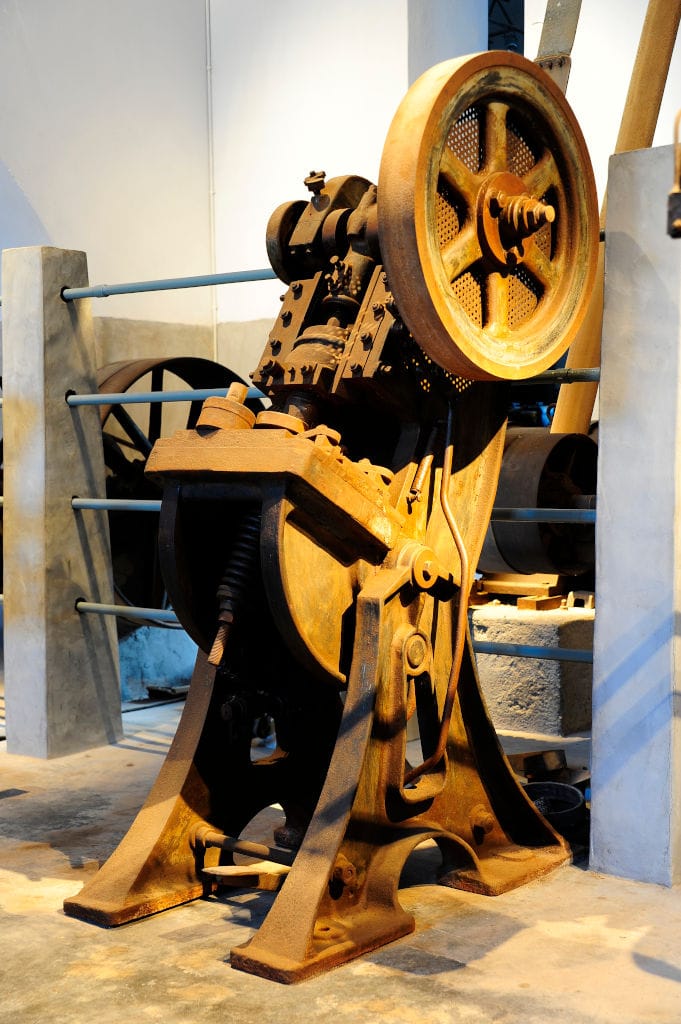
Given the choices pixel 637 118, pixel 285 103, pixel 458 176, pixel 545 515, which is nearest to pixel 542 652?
pixel 545 515

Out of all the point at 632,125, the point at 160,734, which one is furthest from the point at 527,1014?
the point at 632,125

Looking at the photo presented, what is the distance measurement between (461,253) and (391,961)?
1.50m

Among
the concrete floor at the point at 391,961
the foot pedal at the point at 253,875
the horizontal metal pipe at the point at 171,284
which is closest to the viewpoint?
the concrete floor at the point at 391,961

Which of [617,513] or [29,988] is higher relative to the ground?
[617,513]

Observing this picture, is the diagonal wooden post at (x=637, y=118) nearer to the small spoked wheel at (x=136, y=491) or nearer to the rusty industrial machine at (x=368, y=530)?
the rusty industrial machine at (x=368, y=530)

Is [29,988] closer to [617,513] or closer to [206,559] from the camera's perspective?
[206,559]

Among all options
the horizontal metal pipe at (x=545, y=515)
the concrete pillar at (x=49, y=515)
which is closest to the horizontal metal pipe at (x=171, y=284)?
the concrete pillar at (x=49, y=515)

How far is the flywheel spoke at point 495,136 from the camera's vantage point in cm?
281

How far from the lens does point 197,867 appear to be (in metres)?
2.89

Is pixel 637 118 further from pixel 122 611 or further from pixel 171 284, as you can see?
pixel 122 611

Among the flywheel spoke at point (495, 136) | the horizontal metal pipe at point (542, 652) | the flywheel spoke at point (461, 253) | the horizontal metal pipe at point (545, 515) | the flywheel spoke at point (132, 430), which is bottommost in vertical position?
the horizontal metal pipe at point (542, 652)

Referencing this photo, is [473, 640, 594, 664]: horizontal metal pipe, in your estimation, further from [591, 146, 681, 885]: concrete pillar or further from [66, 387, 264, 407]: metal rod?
[66, 387, 264, 407]: metal rod

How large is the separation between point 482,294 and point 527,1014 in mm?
1546

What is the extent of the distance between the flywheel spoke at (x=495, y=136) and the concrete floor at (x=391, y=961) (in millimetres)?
1677
